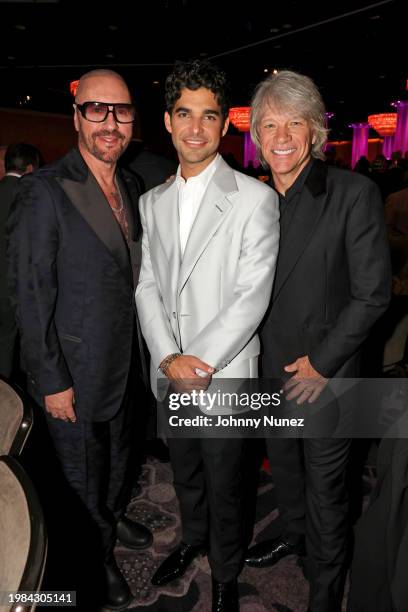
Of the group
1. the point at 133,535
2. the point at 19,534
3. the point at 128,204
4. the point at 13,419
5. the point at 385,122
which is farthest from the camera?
the point at 385,122

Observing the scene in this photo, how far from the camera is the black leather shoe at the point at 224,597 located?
189 centimetres

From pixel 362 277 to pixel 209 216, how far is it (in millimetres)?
576

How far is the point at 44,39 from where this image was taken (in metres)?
9.92

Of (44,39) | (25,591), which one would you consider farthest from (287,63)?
(25,591)

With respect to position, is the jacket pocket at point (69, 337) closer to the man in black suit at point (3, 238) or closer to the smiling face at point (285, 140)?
the smiling face at point (285, 140)

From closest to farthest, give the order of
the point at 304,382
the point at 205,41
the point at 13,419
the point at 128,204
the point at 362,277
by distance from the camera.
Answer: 1. the point at 13,419
2. the point at 362,277
3. the point at 304,382
4. the point at 128,204
5. the point at 205,41

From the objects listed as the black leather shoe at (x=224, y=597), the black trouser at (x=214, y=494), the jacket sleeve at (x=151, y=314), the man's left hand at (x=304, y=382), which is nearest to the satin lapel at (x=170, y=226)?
the jacket sleeve at (x=151, y=314)

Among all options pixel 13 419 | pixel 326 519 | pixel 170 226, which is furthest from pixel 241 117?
pixel 13 419

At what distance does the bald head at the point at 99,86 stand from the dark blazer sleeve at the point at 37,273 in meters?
0.42

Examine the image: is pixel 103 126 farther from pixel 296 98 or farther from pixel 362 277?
pixel 362 277

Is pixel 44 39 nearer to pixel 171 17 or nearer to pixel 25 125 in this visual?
pixel 171 17

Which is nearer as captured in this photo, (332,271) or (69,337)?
(332,271)

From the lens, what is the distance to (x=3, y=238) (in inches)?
133

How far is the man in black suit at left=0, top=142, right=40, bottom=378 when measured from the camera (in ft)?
11.1
